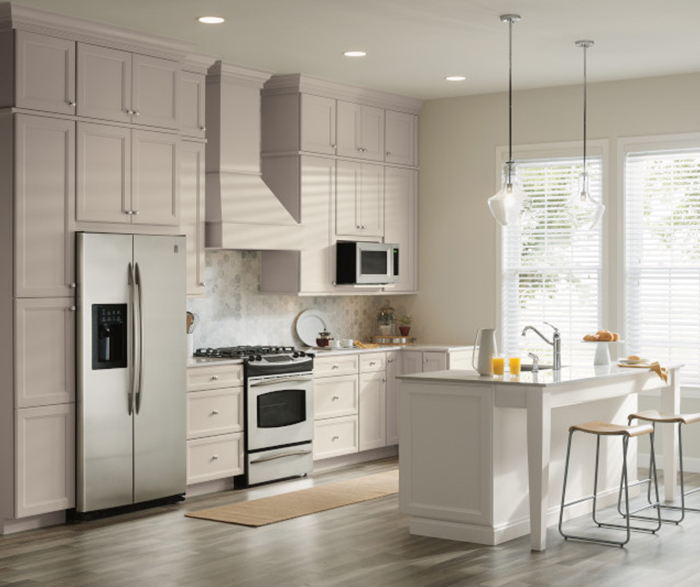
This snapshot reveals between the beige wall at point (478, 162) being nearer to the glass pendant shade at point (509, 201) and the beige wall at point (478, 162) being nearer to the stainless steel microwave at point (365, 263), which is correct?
the stainless steel microwave at point (365, 263)

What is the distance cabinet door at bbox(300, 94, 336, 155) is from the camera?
25.1 ft

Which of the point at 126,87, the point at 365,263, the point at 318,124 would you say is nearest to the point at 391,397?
the point at 365,263

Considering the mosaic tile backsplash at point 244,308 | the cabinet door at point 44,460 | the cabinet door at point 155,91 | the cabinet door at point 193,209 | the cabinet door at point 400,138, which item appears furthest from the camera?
the cabinet door at point 400,138

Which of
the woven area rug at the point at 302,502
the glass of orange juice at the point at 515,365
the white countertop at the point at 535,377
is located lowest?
the woven area rug at the point at 302,502

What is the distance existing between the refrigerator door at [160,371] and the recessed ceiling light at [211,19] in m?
1.27

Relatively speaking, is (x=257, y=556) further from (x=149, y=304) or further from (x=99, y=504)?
(x=149, y=304)

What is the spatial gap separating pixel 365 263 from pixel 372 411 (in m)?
1.12

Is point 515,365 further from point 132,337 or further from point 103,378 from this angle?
point 103,378

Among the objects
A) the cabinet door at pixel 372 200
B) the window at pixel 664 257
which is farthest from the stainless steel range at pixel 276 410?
the window at pixel 664 257

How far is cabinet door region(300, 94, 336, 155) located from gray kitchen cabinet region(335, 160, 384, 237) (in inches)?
8.1

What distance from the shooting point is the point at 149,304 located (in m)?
6.19

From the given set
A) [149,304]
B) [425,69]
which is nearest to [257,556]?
[149,304]

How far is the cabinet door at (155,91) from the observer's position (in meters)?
6.22

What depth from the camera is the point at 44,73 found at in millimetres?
5719
